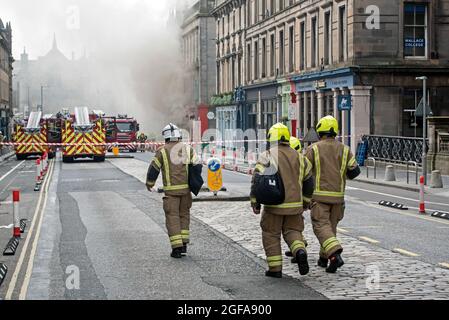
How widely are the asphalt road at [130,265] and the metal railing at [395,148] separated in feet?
58.7

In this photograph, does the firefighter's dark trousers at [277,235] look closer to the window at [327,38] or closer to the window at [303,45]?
the window at [327,38]

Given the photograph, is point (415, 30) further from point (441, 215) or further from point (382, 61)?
point (441, 215)

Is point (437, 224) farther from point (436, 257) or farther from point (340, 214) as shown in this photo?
point (340, 214)

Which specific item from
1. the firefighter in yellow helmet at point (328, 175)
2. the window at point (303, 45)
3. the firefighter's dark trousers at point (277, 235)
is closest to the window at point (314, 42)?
the window at point (303, 45)

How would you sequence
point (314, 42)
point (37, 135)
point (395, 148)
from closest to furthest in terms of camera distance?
1. point (395, 148)
2. point (314, 42)
3. point (37, 135)

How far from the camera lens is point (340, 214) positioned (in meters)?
10.9

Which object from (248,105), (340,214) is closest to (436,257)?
(340,214)

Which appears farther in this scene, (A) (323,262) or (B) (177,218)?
(B) (177,218)

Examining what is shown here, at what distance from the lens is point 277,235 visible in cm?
1017

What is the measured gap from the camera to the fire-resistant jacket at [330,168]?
1068 cm

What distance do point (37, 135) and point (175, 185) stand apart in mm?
39923

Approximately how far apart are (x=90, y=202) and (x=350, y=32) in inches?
847

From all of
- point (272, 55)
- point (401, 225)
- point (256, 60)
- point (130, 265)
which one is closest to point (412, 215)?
point (401, 225)

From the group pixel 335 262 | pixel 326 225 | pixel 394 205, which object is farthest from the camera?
pixel 394 205
